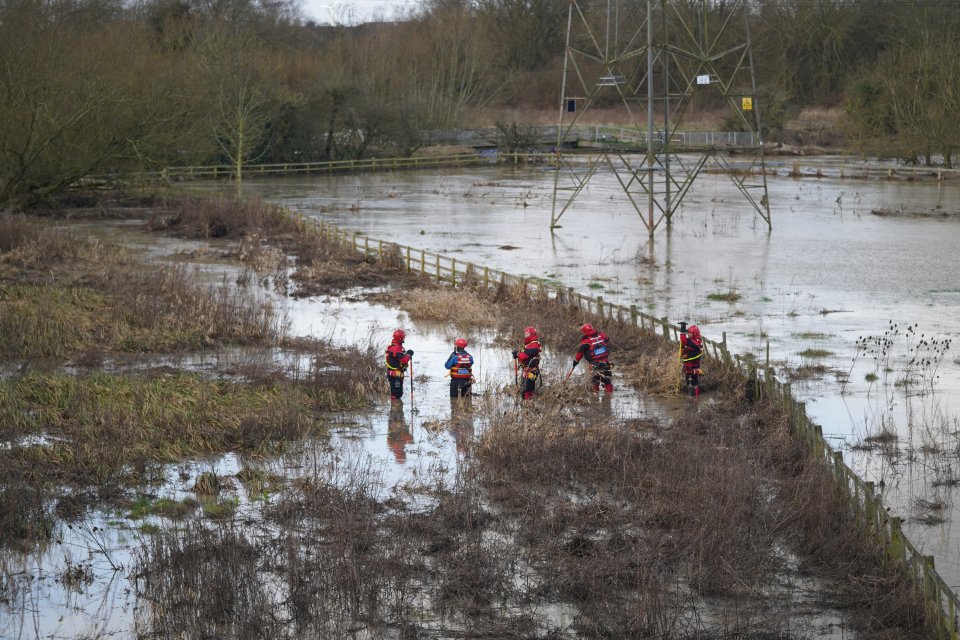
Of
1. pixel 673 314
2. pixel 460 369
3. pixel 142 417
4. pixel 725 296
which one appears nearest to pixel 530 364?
pixel 460 369

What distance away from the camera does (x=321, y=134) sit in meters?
59.9

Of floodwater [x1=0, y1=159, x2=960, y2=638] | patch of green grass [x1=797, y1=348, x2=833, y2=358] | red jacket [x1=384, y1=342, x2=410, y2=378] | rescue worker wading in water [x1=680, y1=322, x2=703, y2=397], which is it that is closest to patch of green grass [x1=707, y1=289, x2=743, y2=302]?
floodwater [x1=0, y1=159, x2=960, y2=638]

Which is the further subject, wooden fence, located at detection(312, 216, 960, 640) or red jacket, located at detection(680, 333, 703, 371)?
red jacket, located at detection(680, 333, 703, 371)

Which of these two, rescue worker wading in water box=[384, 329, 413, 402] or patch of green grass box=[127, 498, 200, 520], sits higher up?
rescue worker wading in water box=[384, 329, 413, 402]

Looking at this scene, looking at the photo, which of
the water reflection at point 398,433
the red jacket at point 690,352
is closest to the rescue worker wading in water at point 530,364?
the water reflection at point 398,433

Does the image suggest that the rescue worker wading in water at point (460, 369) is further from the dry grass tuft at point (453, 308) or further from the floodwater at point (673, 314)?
the dry grass tuft at point (453, 308)

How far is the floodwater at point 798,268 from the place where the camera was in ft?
44.5

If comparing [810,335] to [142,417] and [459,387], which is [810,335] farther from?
[142,417]

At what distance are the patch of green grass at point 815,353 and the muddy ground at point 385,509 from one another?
86.6 inches

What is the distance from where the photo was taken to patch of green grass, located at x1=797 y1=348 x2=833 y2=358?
17.6 metres

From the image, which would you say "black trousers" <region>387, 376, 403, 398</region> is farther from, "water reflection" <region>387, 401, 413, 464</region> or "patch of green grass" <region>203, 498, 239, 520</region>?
"patch of green grass" <region>203, 498, 239, 520</region>

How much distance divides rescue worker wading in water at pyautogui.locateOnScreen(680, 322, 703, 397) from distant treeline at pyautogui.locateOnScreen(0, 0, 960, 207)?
17151mm

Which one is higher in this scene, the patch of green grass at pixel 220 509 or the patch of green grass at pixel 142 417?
the patch of green grass at pixel 142 417

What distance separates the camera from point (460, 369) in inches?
580
